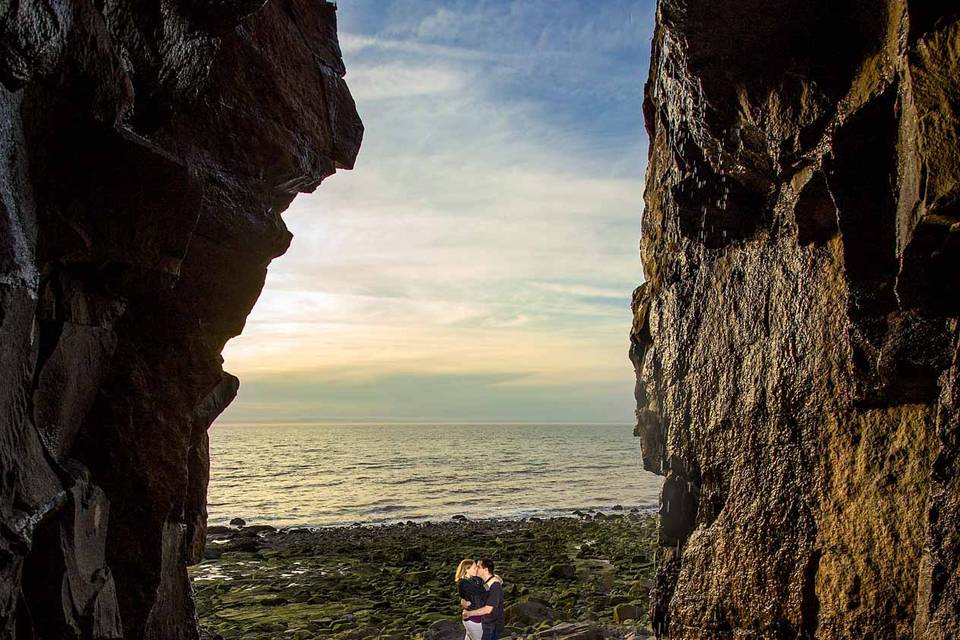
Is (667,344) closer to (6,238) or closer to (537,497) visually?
(6,238)

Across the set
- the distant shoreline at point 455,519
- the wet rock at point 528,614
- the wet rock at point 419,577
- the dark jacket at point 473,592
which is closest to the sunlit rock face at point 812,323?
the dark jacket at point 473,592

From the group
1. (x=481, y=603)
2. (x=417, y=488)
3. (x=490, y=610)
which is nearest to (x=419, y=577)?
(x=481, y=603)

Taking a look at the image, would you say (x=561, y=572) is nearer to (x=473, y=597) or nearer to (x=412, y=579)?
(x=412, y=579)

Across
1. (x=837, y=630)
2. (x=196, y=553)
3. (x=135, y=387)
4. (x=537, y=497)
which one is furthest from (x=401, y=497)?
(x=837, y=630)

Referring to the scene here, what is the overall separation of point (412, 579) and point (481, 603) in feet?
34.9

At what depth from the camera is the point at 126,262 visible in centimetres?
859

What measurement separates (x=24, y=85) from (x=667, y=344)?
8.76 meters

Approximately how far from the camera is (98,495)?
8.53 m

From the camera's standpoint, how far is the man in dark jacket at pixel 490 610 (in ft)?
32.7

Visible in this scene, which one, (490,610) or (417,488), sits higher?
(490,610)

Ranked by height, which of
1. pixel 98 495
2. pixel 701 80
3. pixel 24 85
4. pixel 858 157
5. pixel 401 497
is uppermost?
pixel 701 80

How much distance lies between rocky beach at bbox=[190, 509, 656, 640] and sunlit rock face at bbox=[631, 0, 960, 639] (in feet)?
15.2

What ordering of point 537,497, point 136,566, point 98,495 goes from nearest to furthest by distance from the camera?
1. point 98,495
2. point 136,566
3. point 537,497

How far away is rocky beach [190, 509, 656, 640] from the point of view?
48.9 feet
